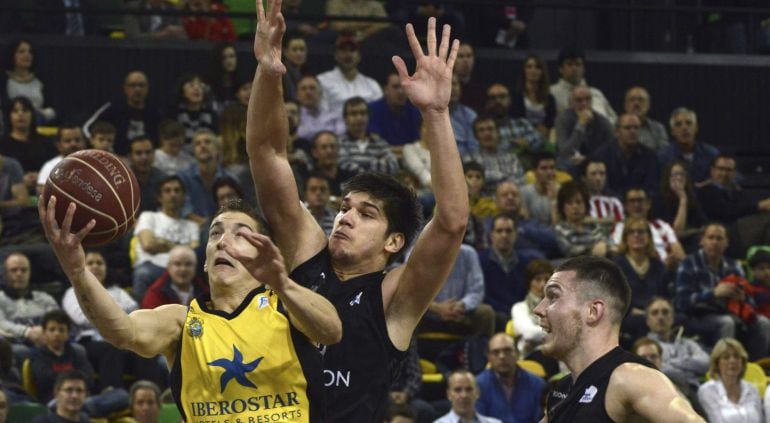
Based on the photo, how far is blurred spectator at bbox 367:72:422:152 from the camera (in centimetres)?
1341

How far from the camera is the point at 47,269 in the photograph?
11.3 metres

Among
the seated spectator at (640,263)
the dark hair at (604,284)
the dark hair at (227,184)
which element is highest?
the dark hair at (604,284)

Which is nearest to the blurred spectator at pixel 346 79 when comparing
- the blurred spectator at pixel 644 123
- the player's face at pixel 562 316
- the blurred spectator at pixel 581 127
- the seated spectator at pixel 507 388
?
the blurred spectator at pixel 581 127

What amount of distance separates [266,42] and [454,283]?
21.0 feet

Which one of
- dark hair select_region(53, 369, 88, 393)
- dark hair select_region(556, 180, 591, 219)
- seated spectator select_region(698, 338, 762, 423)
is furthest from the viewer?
dark hair select_region(556, 180, 591, 219)

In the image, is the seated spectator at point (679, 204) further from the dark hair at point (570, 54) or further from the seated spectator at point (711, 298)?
the dark hair at point (570, 54)

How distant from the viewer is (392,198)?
565cm

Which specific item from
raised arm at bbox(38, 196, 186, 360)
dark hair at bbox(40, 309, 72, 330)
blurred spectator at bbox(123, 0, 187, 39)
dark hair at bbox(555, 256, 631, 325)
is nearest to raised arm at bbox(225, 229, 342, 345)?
raised arm at bbox(38, 196, 186, 360)

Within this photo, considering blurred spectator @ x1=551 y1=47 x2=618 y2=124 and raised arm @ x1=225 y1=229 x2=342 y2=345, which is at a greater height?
blurred spectator @ x1=551 y1=47 x2=618 y2=124

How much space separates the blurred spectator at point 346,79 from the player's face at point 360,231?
787cm

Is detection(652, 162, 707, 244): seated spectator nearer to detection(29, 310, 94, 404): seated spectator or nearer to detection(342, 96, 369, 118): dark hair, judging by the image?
detection(342, 96, 369, 118): dark hair

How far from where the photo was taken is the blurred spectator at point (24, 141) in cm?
1202

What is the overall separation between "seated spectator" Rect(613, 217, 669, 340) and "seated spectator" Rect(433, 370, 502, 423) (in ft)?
6.82

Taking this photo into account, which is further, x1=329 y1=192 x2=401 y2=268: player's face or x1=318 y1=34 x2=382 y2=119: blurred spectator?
x1=318 y1=34 x2=382 y2=119: blurred spectator
